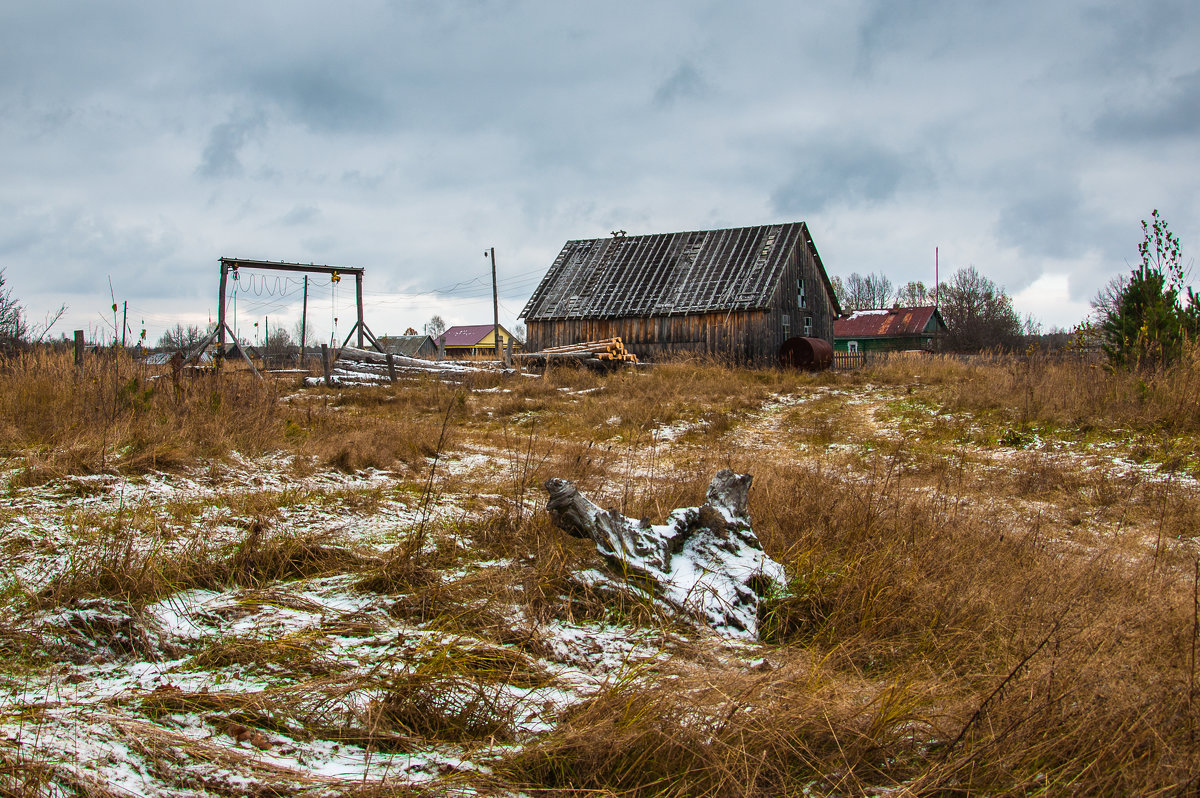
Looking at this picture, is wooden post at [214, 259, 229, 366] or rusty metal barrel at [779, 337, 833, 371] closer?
wooden post at [214, 259, 229, 366]

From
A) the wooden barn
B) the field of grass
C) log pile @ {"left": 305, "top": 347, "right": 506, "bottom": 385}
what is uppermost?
the wooden barn

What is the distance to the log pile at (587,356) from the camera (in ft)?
63.3

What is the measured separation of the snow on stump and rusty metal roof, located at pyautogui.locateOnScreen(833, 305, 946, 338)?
142 feet

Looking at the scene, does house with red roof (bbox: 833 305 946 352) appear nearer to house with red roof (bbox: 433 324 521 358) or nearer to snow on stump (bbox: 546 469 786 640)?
house with red roof (bbox: 433 324 521 358)

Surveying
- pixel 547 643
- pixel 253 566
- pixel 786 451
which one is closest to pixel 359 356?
pixel 786 451

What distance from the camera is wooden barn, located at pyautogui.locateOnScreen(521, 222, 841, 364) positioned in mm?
21922

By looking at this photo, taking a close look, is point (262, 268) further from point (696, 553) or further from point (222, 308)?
point (696, 553)

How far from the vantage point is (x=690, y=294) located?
22844 mm

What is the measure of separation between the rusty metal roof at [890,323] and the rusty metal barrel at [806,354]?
24.7 meters

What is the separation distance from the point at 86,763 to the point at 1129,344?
13711 millimetres

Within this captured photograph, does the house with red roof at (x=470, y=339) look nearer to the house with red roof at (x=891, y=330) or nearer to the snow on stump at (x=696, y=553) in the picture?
the house with red roof at (x=891, y=330)

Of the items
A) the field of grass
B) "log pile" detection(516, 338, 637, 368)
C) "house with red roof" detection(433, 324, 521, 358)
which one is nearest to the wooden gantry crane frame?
"log pile" detection(516, 338, 637, 368)

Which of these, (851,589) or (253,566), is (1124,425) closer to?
(851,589)

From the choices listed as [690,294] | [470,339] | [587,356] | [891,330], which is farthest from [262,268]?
[470,339]
